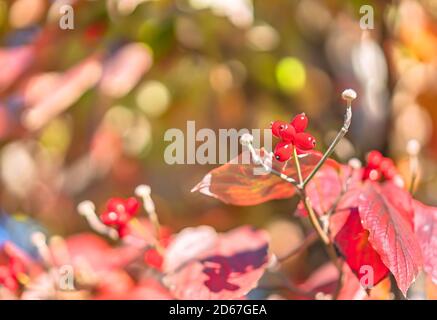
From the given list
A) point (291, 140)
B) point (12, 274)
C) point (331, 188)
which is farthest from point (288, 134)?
point (12, 274)

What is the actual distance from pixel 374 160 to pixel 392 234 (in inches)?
5.6

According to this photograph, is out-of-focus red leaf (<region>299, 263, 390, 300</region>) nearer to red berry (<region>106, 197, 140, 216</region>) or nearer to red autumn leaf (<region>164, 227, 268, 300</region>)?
red autumn leaf (<region>164, 227, 268, 300</region>)

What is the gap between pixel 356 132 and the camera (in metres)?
0.96

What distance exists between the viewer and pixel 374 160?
91cm

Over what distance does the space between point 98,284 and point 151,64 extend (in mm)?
319

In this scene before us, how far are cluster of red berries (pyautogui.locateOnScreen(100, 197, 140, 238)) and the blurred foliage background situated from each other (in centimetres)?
4

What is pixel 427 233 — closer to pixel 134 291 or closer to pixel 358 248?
pixel 358 248

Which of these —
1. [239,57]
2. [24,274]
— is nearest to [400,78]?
[239,57]

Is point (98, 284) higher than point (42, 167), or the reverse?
point (42, 167)

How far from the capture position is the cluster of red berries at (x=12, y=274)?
3.10ft

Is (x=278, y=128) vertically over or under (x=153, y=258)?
over
